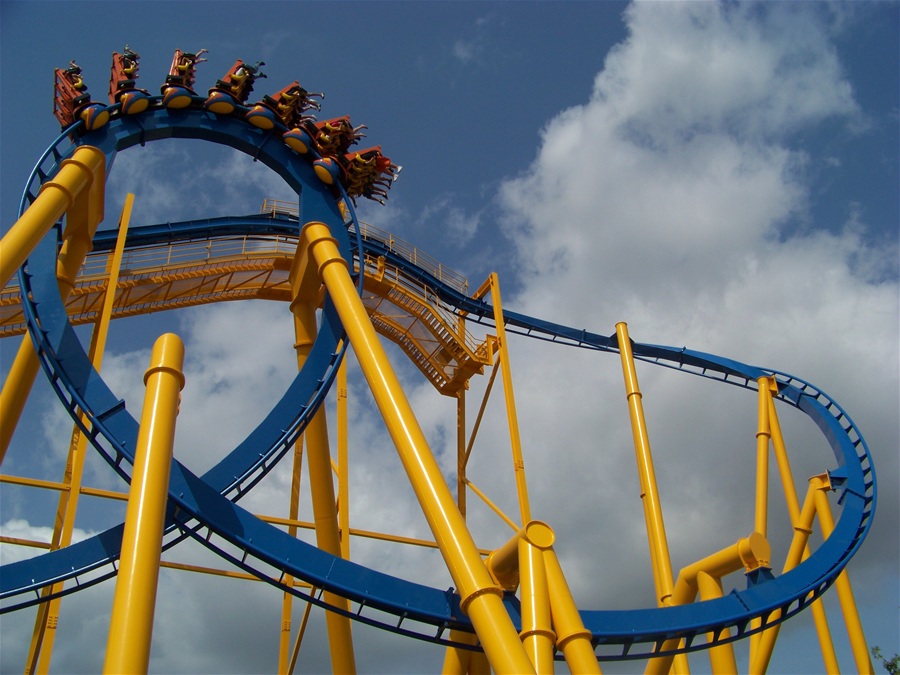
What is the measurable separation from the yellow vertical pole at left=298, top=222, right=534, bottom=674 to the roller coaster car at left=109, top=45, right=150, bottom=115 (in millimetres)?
2694

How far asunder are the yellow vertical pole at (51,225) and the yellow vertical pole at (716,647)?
5.87m

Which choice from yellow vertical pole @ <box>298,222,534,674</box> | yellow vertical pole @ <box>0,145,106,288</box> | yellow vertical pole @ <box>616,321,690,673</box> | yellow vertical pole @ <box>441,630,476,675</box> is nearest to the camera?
yellow vertical pole @ <box>298,222,534,674</box>

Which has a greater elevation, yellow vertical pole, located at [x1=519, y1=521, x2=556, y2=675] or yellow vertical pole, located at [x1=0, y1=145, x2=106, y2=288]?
yellow vertical pole, located at [x1=0, y1=145, x2=106, y2=288]

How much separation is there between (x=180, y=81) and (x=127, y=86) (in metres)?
0.51

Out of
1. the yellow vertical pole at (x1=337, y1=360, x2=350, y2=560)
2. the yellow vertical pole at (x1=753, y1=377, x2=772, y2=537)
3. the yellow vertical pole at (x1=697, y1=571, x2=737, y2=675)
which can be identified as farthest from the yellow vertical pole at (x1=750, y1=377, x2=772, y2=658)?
the yellow vertical pole at (x1=337, y1=360, x2=350, y2=560)

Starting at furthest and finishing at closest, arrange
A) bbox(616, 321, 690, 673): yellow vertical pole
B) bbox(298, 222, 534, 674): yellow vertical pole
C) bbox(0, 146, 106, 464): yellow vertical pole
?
bbox(616, 321, 690, 673): yellow vertical pole → bbox(0, 146, 106, 464): yellow vertical pole → bbox(298, 222, 534, 674): yellow vertical pole

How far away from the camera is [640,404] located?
36.1 feet

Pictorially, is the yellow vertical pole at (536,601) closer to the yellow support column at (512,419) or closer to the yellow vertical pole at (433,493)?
the yellow vertical pole at (433,493)

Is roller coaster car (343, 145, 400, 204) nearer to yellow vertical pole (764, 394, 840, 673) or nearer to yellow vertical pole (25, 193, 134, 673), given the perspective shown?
yellow vertical pole (25, 193, 134, 673)

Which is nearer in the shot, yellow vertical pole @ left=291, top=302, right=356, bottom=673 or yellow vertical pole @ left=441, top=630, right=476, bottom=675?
yellow vertical pole @ left=441, top=630, right=476, bottom=675

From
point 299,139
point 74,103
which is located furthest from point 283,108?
point 74,103

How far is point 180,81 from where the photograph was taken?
330 inches

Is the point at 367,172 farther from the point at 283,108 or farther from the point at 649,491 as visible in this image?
the point at 649,491

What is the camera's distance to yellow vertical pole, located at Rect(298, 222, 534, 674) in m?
4.58
